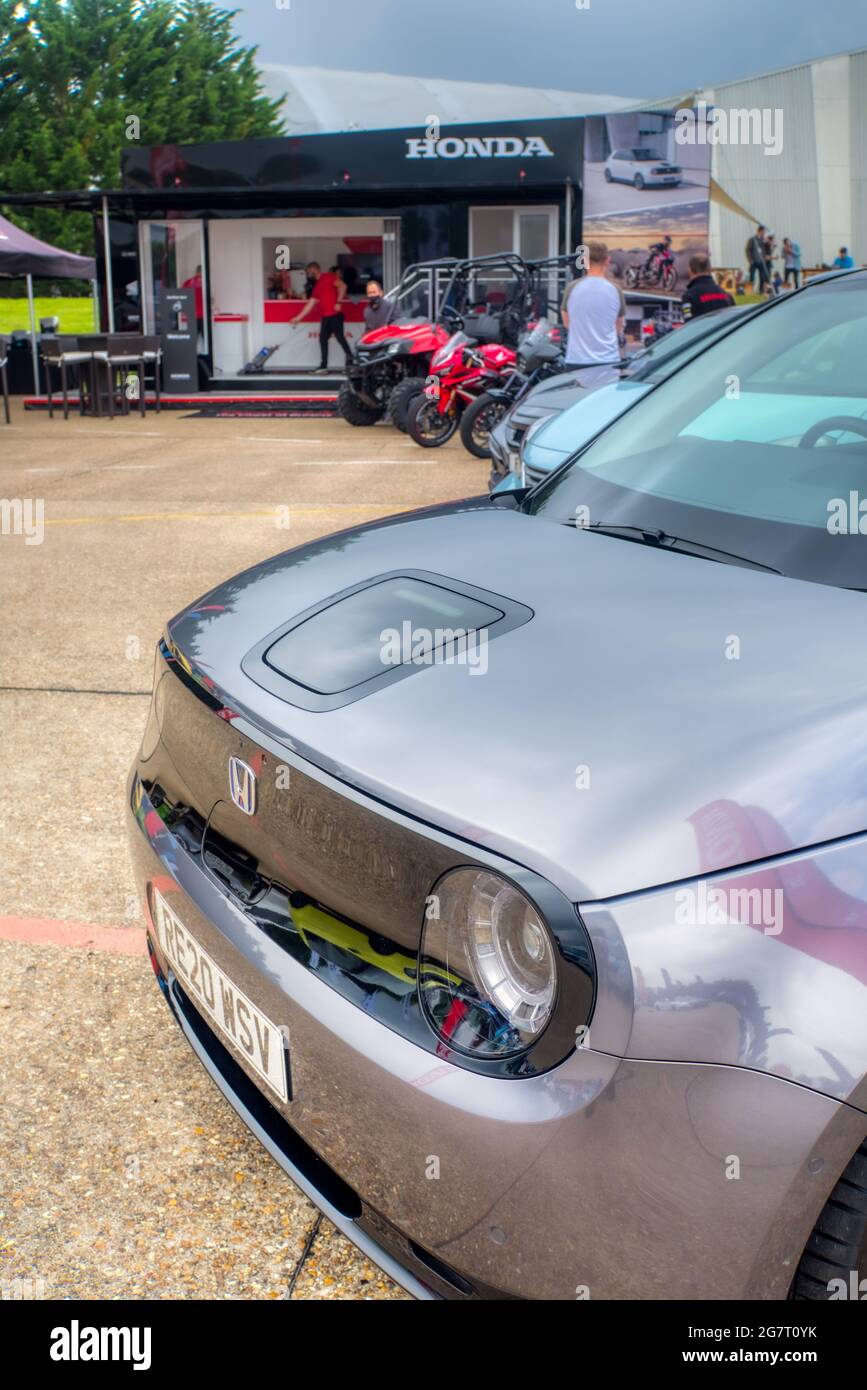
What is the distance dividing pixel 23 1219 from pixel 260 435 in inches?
534

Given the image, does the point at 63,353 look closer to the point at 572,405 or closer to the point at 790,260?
the point at 572,405

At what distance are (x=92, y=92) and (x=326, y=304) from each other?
29841mm

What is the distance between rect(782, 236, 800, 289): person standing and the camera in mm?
24812

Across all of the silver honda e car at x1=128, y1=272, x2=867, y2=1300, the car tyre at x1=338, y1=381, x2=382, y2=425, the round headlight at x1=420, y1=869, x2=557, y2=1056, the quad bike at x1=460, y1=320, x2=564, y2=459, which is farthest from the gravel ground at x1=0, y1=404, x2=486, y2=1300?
the car tyre at x1=338, y1=381, x2=382, y2=425

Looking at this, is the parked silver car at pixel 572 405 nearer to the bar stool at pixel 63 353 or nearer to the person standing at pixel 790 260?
the bar stool at pixel 63 353

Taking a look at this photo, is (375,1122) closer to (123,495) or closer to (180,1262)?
(180,1262)

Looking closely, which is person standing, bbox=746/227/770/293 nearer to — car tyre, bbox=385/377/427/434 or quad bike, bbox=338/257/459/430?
quad bike, bbox=338/257/459/430

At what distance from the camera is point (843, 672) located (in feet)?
5.09

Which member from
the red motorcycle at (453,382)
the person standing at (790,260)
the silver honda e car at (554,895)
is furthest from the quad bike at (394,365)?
the person standing at (790,260)

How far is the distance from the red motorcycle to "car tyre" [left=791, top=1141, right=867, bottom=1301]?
1118cm

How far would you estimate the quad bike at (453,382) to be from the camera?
39.5ft

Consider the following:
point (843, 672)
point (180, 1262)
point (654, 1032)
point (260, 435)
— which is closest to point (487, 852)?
point (654, 1032)

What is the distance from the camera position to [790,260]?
2503 centimetres
